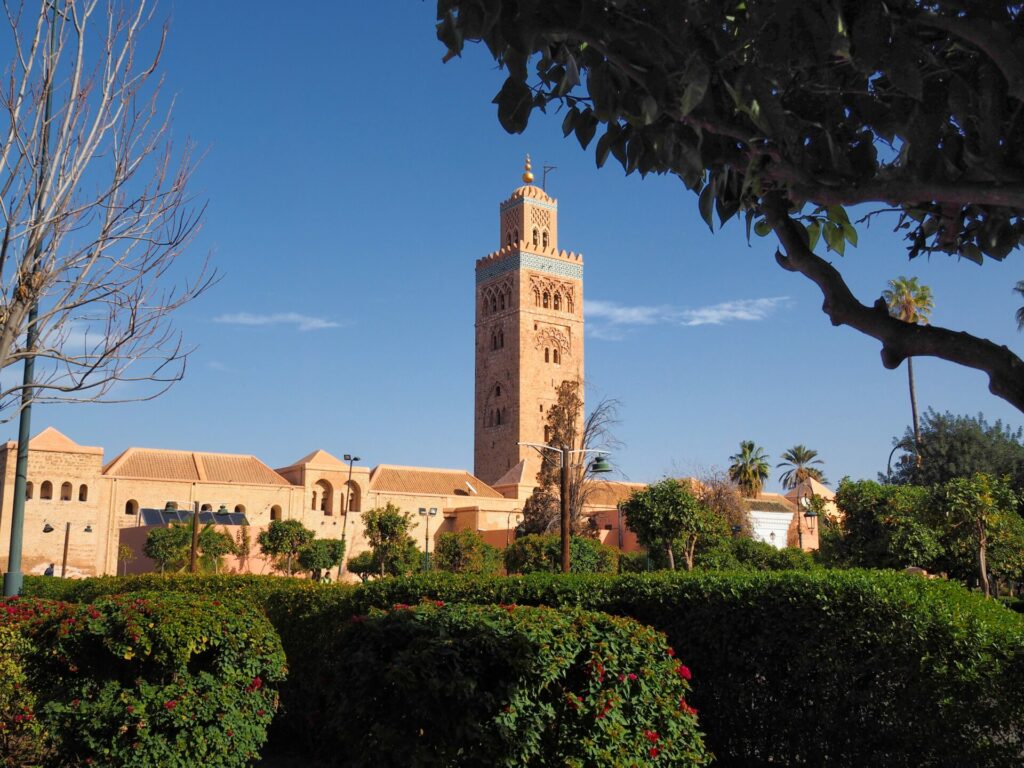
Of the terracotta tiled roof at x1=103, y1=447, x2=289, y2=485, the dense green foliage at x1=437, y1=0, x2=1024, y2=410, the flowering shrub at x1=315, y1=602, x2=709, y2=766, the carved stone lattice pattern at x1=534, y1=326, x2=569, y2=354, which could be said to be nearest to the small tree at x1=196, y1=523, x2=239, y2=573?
the terracotta tiled roof at x1=103, y1=447, x2=289, y2=485

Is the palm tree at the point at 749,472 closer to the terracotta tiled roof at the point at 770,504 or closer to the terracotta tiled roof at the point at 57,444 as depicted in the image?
the terracotta tiled roof at the point at 770,504

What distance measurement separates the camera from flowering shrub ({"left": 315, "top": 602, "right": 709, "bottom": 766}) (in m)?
5.09

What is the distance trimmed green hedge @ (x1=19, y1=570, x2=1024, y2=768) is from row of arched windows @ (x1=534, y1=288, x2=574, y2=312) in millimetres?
63524

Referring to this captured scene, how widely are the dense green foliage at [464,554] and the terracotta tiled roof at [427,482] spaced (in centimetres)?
1409

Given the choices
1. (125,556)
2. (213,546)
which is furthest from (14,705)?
(125,556)

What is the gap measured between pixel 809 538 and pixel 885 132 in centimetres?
5630

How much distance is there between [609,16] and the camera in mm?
2852

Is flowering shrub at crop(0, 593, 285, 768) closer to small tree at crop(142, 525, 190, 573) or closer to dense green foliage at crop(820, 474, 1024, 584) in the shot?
dense green foliage at crop(820, 474, 1024, 584)

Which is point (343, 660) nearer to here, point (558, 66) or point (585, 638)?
point (585, 638)

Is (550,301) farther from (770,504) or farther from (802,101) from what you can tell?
(802,101)

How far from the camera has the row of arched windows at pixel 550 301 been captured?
7145 cm

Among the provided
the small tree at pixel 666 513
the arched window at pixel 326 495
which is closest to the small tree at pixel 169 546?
the arched window at pixel 326 495

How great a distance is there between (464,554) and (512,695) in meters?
37.6

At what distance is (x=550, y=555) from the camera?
35.4m
